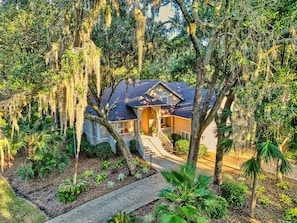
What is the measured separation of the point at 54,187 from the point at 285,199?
35.6ft

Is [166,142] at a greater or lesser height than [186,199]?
lesser

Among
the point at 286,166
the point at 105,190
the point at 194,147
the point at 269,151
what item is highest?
the point at 269,151

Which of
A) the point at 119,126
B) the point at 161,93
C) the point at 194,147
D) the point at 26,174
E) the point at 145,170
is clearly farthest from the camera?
the point at 161,93

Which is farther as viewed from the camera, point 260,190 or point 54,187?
point 54,187

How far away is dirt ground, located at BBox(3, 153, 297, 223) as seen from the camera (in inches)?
332

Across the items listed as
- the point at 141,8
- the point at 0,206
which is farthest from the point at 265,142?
the point at 0,206

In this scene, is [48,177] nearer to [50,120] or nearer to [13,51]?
[50,120]

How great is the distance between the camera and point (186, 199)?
5.84 m

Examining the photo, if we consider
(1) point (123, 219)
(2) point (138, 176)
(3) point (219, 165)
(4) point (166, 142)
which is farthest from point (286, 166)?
(4) point (166, 142)

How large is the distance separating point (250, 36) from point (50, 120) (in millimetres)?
12500

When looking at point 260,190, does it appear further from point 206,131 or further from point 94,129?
point 94,129

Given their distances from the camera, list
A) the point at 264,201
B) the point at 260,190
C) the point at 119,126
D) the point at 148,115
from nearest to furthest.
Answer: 1. the point at 264,201
2. the point at 260,190
3. the point at 119,126
4. the point at 148,115

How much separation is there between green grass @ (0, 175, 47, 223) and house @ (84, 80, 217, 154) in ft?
21.2

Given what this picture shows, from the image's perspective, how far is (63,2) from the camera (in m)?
7.42
